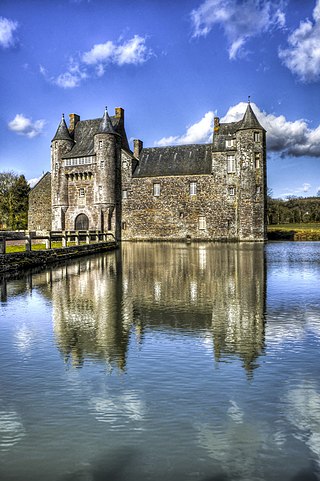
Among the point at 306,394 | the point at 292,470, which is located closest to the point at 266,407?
the point at 306,394

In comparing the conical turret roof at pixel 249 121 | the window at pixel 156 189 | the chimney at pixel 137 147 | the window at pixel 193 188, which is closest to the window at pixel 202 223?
the window at pixel 193 188

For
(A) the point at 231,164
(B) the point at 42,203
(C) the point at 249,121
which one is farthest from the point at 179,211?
(B) the point at 42,203

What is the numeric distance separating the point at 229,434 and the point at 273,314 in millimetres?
5430

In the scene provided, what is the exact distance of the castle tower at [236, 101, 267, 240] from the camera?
148 feet

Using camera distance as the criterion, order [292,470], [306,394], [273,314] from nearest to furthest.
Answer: [292,470] → [306,394] → [273,314]

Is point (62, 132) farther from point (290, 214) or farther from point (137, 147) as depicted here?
point (290, 214)

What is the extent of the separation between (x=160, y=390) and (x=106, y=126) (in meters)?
45.0

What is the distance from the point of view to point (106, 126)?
4778cm

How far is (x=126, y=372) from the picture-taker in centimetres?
591

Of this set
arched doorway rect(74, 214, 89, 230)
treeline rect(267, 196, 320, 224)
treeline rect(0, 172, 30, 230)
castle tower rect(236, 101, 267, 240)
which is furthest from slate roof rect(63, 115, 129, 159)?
treeline rect(267, 196, 320, 224)

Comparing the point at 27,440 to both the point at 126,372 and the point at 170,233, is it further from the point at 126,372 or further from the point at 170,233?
the point at 170,233

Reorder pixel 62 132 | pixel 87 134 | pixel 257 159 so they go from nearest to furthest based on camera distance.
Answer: pixel 257 159
pixel 62 132
pixel 87 134

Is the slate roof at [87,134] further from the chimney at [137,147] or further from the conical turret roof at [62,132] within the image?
the conical turret roof at [62,132]

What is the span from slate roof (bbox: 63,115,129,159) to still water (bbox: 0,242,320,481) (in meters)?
40.1
